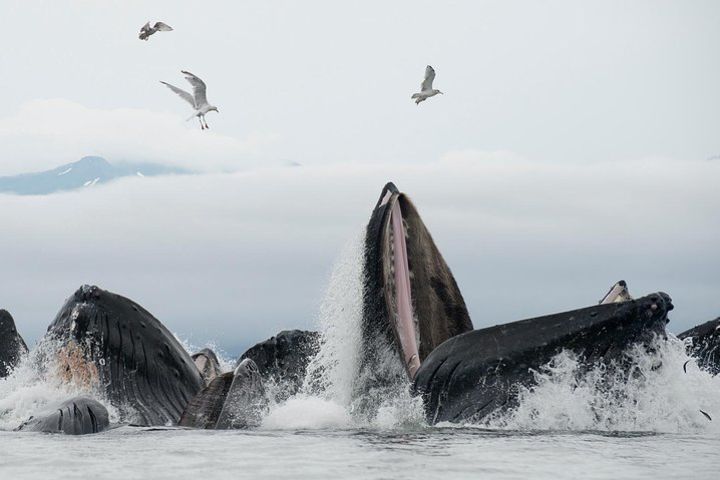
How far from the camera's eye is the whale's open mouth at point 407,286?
11727 millimetres

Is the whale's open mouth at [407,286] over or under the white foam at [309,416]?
Answer: over

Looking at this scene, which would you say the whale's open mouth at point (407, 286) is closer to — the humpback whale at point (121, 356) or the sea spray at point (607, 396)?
the sea spray at point (607, 396)

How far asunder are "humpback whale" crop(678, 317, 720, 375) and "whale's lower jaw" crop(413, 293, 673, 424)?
4.30 meters

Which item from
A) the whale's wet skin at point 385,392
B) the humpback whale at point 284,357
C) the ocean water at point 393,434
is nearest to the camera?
the ocean water at point 393,434

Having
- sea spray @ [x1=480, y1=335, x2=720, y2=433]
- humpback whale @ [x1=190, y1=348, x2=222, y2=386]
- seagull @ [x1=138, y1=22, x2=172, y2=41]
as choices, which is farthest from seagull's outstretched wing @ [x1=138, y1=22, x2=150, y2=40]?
sea spray @ [x1=480, y1=335, x2=720, y2=433]

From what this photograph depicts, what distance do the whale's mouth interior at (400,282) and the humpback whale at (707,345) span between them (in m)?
3.96

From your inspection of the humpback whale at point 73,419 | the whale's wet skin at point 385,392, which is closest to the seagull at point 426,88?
the whale's wet skin at point 385,392

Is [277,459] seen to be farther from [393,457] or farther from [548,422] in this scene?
[548,422]

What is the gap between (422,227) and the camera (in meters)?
12.4

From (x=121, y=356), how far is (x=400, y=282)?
2.57 m

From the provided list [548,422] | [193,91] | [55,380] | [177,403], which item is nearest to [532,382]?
[548,422]

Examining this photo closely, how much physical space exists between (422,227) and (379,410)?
1955mm

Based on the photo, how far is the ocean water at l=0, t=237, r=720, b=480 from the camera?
8.38m

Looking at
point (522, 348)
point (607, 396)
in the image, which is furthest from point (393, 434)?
point (607, 396)
